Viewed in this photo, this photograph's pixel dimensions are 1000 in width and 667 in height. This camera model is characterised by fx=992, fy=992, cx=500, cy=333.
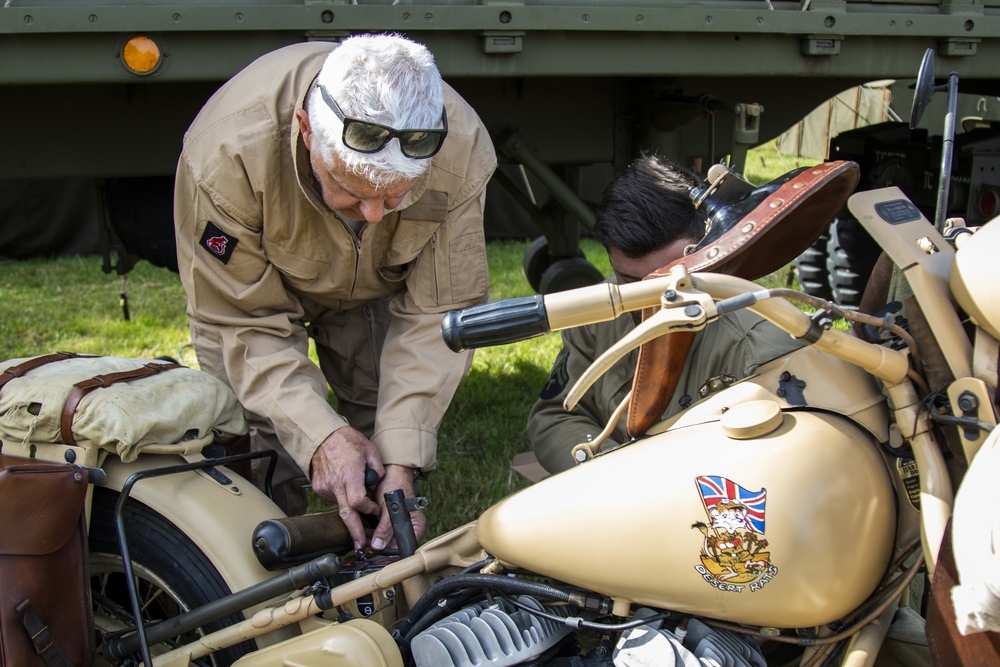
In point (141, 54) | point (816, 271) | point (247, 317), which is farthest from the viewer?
point (816, 271)

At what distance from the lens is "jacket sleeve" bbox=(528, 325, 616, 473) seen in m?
2.38

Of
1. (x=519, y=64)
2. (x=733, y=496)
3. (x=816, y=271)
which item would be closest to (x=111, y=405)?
(x=733, y=496)

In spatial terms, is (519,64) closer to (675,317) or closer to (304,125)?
Answer: (304,125)

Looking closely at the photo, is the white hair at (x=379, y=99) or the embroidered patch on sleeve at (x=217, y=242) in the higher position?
the white hair at (x=379, y=99)

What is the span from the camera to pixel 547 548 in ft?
5.23

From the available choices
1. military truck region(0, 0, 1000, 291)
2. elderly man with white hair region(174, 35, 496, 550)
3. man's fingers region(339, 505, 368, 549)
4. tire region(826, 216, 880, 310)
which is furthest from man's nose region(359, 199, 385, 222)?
tire region(826, 216, 880, 310)

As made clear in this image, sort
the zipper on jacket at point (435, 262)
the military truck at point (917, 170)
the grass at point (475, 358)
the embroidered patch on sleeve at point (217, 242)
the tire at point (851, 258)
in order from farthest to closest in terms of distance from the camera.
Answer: the tire at point (851, 258), the military truck at point (917, 170), the grass at point (475, 358), the zipper on jacket at point (435, 262), the embroidered patch on sleeve at point (217, 242)

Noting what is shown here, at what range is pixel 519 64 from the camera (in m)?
2.95

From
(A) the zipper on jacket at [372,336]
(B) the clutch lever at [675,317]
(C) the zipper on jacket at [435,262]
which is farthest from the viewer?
(A) the zipper on jacket at [372,336]

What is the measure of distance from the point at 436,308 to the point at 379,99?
2.37 feet

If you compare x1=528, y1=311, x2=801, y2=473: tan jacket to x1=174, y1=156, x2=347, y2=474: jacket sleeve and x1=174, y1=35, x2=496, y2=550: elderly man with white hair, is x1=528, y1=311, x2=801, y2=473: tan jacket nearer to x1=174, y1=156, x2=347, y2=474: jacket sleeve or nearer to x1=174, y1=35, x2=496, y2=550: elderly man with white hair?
x1=174, y1=35, x2=496, y2=550: elderly man with white hair

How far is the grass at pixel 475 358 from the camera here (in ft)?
11.3

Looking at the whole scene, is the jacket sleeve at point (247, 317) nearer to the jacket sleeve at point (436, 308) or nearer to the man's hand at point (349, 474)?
the man's hand at point (349, 474)

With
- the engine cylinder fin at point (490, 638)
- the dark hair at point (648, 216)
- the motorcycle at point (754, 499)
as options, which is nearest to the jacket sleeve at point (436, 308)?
the dark hair at point (648, 216)
